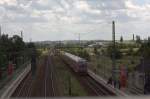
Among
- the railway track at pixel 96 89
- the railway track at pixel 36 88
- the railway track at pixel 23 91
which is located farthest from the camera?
the railway track at pixel 36 88

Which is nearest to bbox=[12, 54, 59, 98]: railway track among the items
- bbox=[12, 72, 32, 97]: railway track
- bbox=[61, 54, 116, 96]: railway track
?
bbox=[12, 72, 32, 97]: railway track

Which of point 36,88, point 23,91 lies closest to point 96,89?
point 36,88

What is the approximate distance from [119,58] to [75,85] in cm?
2596

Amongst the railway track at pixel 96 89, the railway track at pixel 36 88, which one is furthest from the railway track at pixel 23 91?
the railway track at pixel 96 89

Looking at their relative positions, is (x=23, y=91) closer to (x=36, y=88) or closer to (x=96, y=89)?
(x=36, y=88)

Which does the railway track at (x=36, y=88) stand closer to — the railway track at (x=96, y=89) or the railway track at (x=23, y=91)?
the railway track at (x=23, y=91)

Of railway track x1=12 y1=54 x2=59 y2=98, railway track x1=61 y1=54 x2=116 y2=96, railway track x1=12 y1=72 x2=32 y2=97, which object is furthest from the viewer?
railway track x1=12 y1=54 x2=59 y2=98

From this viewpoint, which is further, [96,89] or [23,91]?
[96,89]

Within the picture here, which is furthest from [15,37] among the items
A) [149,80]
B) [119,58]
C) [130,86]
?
[149,80]

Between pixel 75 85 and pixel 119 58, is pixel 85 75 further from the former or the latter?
pixel 119 58

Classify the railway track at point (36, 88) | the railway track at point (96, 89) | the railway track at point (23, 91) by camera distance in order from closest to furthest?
1. the railway track at point (96, 89)
2. the railway track at point (23, 91)
3. the railway track at point (36, 88)

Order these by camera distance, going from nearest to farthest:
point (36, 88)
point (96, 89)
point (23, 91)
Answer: point (23, 91) < point (96, 89) < point (36, 88)

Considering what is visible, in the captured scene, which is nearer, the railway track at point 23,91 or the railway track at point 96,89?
the railway track at point 96,89

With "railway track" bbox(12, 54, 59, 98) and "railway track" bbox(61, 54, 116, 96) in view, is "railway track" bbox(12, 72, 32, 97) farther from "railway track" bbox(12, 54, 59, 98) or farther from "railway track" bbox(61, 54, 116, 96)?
"railway track" bbox(61, 54, 116, 96)
